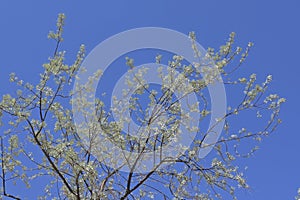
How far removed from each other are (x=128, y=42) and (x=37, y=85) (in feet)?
4.31

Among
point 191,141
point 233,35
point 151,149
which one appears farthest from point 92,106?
point 233,35

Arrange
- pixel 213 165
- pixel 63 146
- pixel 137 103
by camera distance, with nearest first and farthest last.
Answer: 1. pixel 63 146
2. pixel 213 165
3. pixel 137 103

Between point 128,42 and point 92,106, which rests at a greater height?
point 128,42

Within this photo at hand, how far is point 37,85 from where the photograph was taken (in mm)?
4477

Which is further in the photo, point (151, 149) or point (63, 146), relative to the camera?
point (151, 149)

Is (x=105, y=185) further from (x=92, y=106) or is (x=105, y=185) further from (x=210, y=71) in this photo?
(x=210, y=71)

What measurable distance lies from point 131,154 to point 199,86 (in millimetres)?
1164

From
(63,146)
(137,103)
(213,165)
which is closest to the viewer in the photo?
(63,146)

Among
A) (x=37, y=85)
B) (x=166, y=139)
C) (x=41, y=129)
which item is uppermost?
(x=37, y=85)

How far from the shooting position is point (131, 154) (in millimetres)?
4723

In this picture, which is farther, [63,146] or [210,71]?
[210,71]

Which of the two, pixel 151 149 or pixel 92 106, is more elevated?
pixel 92 106

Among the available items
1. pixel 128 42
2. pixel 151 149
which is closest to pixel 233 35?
pixel 128 42

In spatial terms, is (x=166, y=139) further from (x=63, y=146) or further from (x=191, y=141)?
(x=63, y=146)
